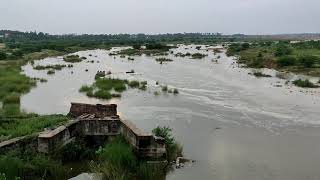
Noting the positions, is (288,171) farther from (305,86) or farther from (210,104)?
(305,86)

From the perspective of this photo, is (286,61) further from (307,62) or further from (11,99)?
(11,99)

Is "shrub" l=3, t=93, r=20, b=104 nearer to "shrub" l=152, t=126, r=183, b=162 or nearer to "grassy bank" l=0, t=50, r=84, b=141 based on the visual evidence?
"grassy bank" l=0, t=50, r=84, b=141

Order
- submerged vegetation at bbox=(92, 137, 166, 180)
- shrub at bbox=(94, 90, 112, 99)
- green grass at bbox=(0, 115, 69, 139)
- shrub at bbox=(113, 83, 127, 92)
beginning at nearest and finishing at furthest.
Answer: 1. submerged vegetation at bbox=(92, 137, 166, 180)
2. green grass at bbox=(0, 115, 69, 139)
3. shrub at bbox=(94, 90, 112, 99)
4. shrub at bbox=(113, 83, 127, 92)

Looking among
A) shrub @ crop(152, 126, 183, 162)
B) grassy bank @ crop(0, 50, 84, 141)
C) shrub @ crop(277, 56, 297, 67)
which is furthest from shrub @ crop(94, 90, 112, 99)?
shrub @ crop(277, 56, 297, 67)

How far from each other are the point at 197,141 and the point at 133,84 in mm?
15262

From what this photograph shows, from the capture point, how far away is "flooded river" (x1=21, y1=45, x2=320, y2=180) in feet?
45.2

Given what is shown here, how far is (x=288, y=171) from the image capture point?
Result: 44.3 ft

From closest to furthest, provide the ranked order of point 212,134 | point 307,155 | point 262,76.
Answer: point 307,155
point 212,134
point 262,76

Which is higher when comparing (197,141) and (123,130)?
(123,130)

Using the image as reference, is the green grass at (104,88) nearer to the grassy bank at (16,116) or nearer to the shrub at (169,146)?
the grassy bank at (16,116)

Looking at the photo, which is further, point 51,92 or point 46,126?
point 51,92

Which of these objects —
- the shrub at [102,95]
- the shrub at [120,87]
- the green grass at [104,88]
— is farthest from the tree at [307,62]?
the shrub at [102,95]

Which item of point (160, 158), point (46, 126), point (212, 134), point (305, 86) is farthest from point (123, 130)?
point (305, 86)

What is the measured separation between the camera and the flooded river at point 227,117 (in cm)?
1378
